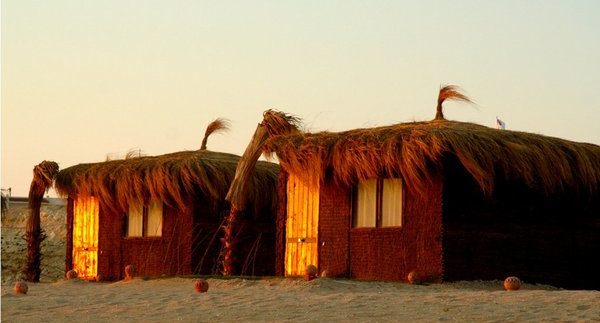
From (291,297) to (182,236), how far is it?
7.59 meters

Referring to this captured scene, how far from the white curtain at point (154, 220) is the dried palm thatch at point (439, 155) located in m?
4.03

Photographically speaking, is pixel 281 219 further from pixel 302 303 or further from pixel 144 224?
pixel 302 303

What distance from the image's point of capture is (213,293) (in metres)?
14.4

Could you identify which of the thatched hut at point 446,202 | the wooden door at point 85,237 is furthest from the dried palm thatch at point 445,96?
the wooden door at point 85,237

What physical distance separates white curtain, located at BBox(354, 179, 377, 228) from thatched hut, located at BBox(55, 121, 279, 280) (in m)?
2.97

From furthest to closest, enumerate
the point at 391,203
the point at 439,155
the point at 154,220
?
the point at 154,220 < the point at 391,203 < the point at 439,155

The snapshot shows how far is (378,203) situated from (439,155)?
164 cm

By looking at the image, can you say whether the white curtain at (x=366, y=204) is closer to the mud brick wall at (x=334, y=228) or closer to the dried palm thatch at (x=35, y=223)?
the mud brick wall at (x=334, y=228)

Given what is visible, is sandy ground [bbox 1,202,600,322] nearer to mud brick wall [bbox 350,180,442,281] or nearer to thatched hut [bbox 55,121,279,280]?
mud brick wall [bbox 350,180,442,281]

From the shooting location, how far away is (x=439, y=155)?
51.6 feet

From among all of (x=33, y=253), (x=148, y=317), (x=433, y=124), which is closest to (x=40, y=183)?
(x=33, y=253)

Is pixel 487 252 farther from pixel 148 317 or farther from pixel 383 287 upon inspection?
pixel 148 317

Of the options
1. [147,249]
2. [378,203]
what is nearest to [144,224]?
[147,249]

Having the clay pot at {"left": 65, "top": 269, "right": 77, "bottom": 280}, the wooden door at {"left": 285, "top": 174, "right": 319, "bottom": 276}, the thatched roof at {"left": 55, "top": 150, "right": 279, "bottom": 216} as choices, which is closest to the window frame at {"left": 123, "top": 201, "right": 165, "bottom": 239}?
the thatched roof at {"left": 55, "top": 150, "right": 279, "bottom": 216}
